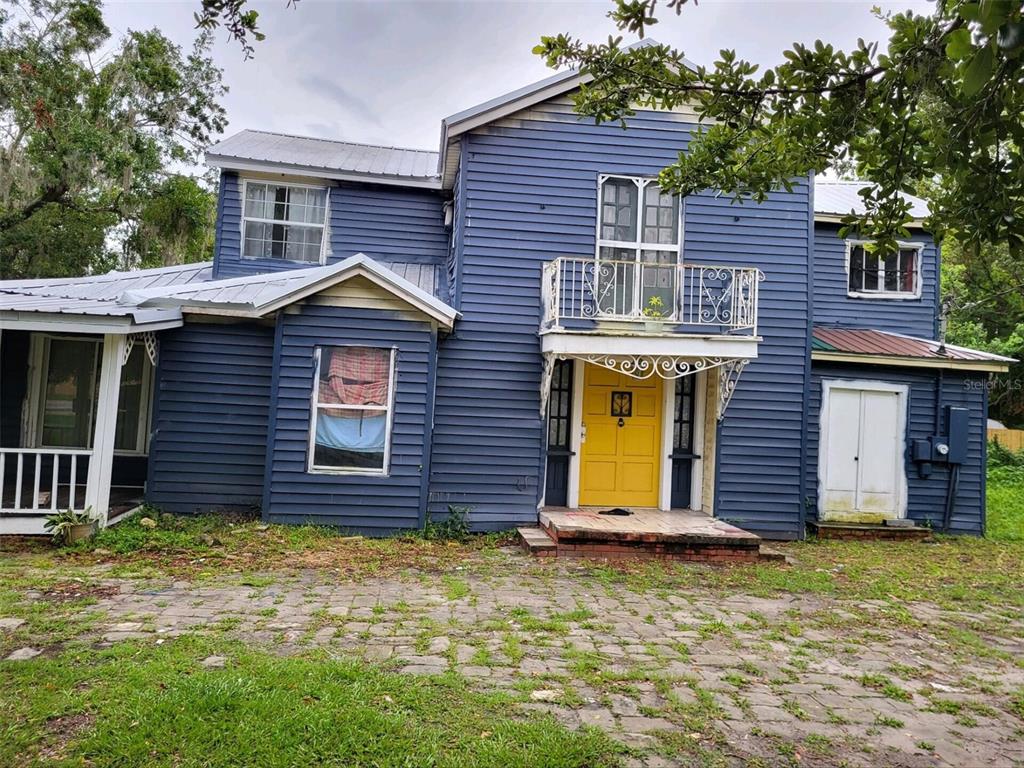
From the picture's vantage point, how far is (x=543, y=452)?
9320 millimetres

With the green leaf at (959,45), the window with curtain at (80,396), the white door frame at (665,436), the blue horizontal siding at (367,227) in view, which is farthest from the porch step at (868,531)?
the window with curtain at (80,396)

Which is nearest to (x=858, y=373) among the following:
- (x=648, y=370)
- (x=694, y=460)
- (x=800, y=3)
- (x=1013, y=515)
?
(x=694, y=460)

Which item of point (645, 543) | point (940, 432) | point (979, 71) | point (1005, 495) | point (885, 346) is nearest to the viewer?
point (979, 71)

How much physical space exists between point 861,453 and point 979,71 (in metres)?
9.86

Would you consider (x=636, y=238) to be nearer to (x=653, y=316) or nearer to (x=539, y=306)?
(x=653, y=316)

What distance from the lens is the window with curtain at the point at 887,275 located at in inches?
464

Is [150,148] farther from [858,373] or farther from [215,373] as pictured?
[858,373]

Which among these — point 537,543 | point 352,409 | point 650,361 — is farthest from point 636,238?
point 352,409

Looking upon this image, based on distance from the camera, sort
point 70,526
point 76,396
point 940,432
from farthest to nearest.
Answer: point 940,432
point 76,396
point 70,526

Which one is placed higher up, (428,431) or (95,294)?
(95,294)

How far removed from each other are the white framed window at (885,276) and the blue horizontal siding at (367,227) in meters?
7.47

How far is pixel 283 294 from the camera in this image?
27.1 feet

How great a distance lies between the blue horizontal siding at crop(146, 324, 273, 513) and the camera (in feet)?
29.2

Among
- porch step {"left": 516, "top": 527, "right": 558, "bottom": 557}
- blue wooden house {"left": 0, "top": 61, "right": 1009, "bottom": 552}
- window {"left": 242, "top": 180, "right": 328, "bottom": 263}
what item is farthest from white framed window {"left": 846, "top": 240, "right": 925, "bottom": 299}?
window {"left": 242, "top": 180, "right": 328, "bottom": 263}
